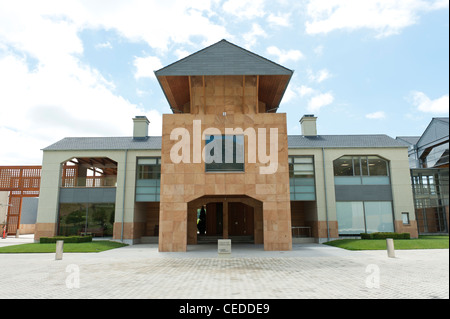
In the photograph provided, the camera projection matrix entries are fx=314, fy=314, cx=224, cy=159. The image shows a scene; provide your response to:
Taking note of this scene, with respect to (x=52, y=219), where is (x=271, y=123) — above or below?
above

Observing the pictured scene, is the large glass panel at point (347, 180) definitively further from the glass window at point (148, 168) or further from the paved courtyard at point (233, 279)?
the glass window at point (148, 168)

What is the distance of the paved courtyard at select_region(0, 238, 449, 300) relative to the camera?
871 cm

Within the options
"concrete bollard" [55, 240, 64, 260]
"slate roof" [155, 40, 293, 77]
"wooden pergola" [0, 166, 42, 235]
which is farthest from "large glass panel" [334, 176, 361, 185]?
"wooden pergola" [0, 166, 42, 235]

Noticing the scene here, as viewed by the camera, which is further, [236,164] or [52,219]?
[52,219]

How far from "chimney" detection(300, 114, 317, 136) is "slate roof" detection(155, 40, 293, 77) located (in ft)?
42.0

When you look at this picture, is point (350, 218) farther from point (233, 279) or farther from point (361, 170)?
point (233, 279)

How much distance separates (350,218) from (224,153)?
14606mm
